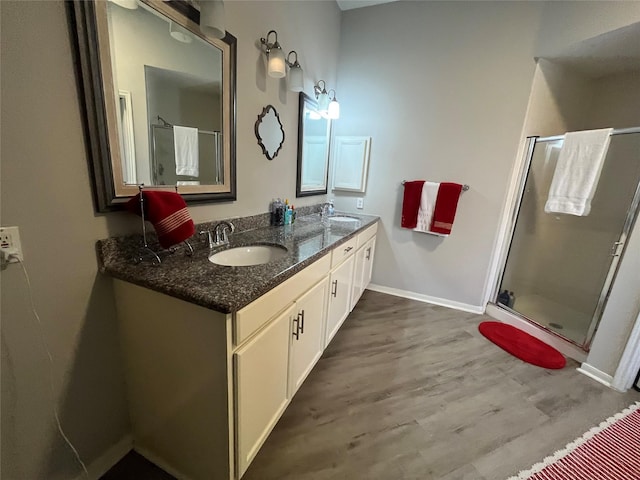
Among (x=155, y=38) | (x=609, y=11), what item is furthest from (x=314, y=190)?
(x=609, y=11)

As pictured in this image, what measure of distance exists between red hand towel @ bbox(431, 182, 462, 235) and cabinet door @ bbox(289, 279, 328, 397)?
4.99 ft

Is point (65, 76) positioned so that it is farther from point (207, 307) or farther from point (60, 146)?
point (207, 307)

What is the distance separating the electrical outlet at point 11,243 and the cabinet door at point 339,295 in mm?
1356

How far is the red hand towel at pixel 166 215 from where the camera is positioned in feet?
3.34

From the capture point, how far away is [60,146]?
859 millimetres

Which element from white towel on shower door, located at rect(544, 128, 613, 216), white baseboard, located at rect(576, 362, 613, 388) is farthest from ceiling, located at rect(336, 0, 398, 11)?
white baseboard, located at rect(576, 362, 613, 388)

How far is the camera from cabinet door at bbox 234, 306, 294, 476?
Answer: 38.1 inches

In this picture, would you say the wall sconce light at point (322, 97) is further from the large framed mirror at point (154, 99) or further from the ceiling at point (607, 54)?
the ceiling at point (607, 54)

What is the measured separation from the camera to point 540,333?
231 centimetres

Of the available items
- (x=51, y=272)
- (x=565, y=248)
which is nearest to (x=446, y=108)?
(x=565, y=248)

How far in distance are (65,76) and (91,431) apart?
4.43ft

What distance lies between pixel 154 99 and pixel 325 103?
64.5 inches

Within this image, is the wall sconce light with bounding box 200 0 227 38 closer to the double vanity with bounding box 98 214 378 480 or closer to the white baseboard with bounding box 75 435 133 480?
the double vanity with bounding box 98 214 378 480

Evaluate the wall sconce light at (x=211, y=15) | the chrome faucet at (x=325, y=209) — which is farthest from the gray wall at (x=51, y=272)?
the chrome faucet at (x=325, y=209)
